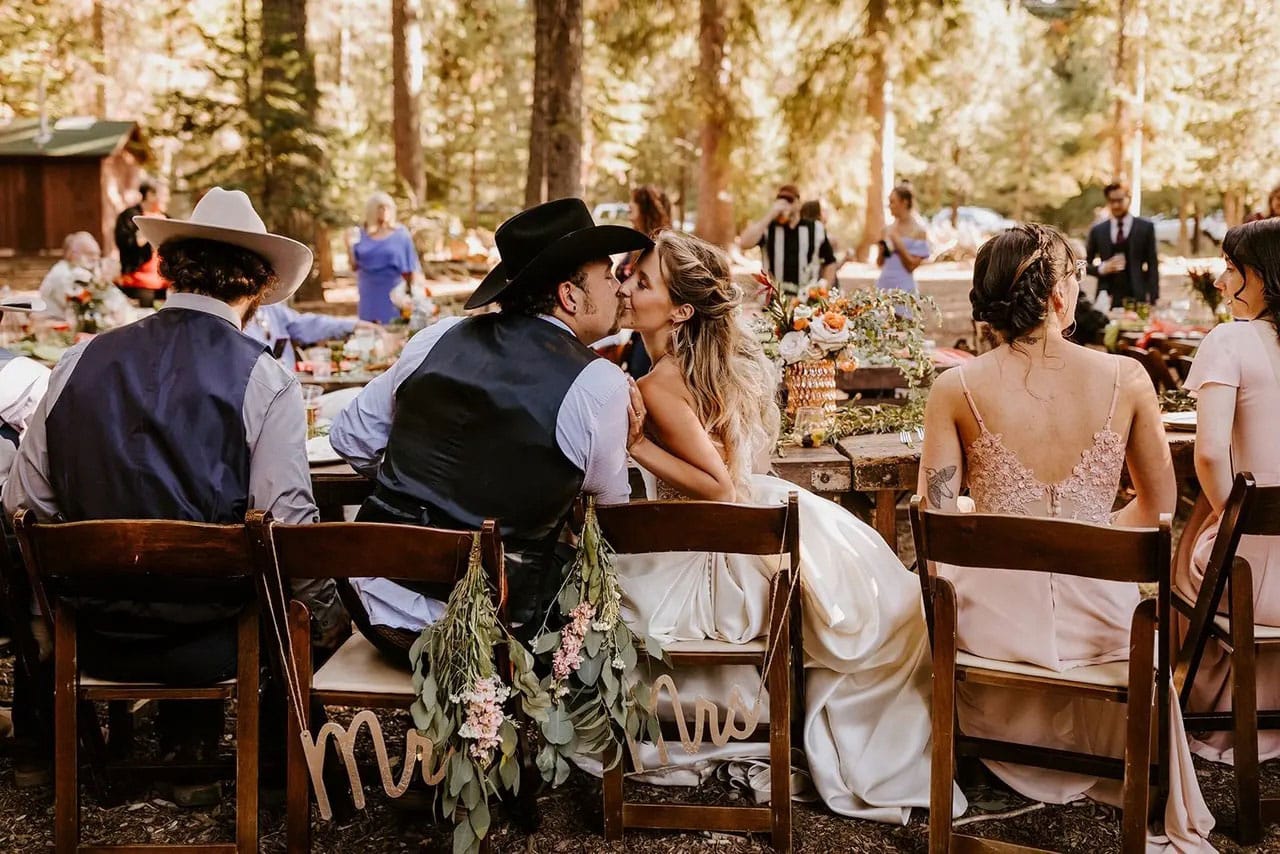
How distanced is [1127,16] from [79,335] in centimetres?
2344

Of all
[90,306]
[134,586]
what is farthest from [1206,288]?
[90,306]

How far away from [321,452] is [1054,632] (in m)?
2.29

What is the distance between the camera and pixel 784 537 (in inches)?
110

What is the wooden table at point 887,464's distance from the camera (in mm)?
3838

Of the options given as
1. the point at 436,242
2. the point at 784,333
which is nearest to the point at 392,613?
Answer: the point at 784,333

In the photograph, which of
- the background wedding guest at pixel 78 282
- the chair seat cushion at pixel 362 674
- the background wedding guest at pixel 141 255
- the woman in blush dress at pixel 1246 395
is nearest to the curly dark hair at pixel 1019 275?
the woman in blush dress at pixel 1246 395

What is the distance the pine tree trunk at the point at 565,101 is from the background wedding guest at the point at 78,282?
147 inches

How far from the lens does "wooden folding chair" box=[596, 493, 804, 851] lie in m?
2.80

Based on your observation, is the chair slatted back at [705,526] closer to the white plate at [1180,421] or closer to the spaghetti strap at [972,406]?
the spaghetti strap at [972,406]

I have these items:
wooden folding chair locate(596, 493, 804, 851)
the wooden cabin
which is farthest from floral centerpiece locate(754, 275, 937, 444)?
the wooden cabin

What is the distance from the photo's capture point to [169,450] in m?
2.86

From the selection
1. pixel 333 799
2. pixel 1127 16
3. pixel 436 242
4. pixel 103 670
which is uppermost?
pixel 1127 16

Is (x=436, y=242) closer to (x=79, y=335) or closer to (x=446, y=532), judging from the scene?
(x=79, y=335)

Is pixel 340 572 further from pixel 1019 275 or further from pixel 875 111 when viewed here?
pixel 875 111
